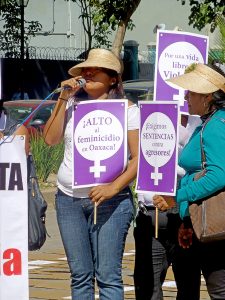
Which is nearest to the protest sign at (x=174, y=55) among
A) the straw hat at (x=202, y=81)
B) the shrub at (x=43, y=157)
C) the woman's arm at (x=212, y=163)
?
the straw hat at (x=202, y=81)

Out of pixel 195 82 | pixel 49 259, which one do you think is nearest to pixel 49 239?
pixel 49 259

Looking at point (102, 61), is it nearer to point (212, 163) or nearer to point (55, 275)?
point (212, 163)

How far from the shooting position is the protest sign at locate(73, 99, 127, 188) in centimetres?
673

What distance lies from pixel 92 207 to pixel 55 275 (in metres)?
3.41

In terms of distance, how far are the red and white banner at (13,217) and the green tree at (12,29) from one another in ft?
75.8

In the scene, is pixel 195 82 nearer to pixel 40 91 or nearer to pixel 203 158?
pixel 203 158

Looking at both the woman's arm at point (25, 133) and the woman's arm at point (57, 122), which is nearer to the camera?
the woman's arm at point (25, 133)

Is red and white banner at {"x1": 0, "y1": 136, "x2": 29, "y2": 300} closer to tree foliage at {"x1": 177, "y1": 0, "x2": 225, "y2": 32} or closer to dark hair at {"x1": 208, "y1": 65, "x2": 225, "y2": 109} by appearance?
dark hair at {"x1": 208, "y1": 65, "x2": 225, "y2": 109}

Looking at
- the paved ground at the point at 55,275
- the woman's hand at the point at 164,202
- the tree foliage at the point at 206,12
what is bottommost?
the paved ground at the point at 55,275

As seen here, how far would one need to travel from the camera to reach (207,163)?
237 inches

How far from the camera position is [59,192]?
6793 millimetres

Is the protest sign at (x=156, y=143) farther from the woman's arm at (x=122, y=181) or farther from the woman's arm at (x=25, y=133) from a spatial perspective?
the woman's arm at (x=25, y=133)

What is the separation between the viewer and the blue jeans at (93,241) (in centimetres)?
665

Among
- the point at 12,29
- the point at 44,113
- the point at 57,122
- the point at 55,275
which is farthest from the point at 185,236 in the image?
the point at 12,29
